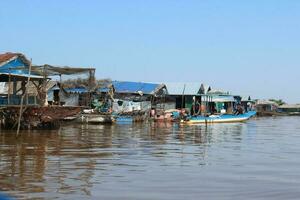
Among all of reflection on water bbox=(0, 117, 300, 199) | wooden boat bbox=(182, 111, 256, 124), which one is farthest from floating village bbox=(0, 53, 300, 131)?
reflection on water bbox=(0, 117, 300, 199)

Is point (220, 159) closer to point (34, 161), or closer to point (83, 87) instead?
point (34, 161)

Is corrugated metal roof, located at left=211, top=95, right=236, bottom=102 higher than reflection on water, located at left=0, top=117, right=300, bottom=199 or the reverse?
higher

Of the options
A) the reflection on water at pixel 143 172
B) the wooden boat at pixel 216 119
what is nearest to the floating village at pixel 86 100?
the wooden boat at pixel 216 119

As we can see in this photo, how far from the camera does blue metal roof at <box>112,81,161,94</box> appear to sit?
39031mm

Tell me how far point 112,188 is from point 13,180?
181cm

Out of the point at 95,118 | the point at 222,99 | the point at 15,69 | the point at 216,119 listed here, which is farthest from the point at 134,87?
the point at 15,69

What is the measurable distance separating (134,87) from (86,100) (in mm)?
8899

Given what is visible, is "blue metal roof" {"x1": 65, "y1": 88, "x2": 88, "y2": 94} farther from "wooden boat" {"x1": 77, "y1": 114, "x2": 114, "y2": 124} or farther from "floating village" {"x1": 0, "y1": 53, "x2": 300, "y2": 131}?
"wooden boat" {"x1": 77, "y1": 114, "x2": 114, "y2": 124}

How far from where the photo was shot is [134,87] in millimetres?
39844

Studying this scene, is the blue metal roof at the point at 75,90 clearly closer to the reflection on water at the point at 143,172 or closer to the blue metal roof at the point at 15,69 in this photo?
the blue metal roof at the point at 15,69

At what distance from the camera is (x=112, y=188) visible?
7.79 metres

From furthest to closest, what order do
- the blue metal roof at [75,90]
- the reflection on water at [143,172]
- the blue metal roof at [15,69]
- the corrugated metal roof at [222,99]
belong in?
1. the corrugated metal roof at [222,99]
2. the blue metal roof at [75,90]
3. the blue metal roof at [15,69]
4. the reflection on water at [143,172]

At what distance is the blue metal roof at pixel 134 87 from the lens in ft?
128

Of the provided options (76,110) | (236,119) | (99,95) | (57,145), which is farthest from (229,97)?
(57,145)
